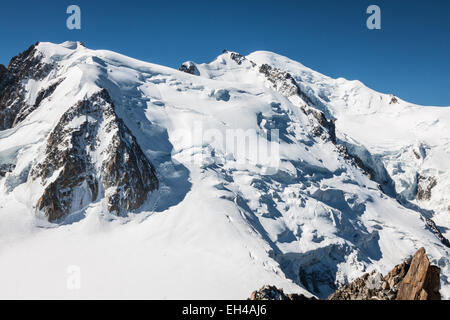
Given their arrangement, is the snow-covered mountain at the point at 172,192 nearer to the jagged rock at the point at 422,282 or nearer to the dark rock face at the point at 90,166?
the dark rock face at the point at 90,166

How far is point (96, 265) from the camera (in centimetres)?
4694

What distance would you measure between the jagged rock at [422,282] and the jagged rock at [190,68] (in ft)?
344

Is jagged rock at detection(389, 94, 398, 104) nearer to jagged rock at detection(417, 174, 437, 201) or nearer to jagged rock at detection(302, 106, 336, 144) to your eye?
jagged rock at detection(417, 174, 437, 201)

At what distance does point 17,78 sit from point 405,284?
9576 centimetres

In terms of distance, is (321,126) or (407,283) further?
(321,126)

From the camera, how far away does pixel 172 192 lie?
211 ft

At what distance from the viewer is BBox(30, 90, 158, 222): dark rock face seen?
58.1 meters

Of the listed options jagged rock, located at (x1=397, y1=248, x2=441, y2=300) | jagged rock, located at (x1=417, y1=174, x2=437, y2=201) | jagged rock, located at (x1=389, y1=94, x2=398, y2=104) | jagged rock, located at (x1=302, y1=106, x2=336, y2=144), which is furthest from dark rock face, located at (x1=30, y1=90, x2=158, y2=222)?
jagged rock, located at (x1=389, y1=94, x2=398, y2=104)

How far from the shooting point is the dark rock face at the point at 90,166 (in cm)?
5806

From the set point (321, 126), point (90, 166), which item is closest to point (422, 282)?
point (90, 166)

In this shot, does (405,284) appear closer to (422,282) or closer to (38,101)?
(422,282)

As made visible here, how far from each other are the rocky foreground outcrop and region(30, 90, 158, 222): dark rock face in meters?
41.6

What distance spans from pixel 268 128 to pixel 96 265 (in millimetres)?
53205
